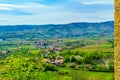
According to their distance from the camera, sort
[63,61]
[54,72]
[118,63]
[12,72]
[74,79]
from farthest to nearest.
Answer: [63,61] < [54,72] < [74,79] < [12,72] < [118,63]

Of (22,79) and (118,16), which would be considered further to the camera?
(22,79)

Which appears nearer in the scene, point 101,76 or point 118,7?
point 118,7

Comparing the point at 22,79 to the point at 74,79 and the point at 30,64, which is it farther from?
the point at 74,79

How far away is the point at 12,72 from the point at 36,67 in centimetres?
382

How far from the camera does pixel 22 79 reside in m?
45.2

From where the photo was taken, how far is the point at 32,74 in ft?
151

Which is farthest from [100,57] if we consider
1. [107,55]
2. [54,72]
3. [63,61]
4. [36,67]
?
[36,67]

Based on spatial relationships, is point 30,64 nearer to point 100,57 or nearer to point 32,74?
point 32,74

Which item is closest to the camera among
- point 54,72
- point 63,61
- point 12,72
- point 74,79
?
point 12,72

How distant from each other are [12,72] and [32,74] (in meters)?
2.91

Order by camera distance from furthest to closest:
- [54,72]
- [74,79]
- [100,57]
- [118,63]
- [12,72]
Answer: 1. [100,57]
2. [54,72]
3. [74,79]
4. [12,72]
5. [118,63]

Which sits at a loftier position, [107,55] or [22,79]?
[22,79]

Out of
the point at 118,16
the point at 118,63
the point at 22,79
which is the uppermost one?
the point at 118,16

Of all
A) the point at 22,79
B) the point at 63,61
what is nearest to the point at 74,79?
the point at 63,61
